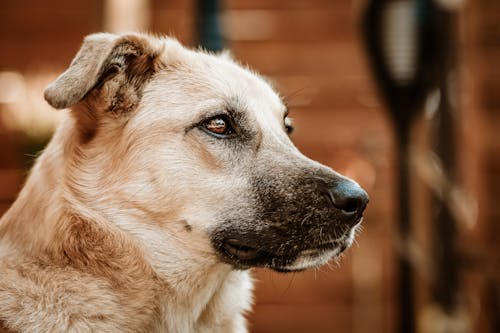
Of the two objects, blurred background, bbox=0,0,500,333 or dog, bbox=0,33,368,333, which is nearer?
dog, bbox=0,33,368,333

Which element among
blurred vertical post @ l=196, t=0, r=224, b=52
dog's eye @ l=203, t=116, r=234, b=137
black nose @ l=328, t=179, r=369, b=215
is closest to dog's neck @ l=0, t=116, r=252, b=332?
dog's eye @ l=203, t=116, r=234, b=137

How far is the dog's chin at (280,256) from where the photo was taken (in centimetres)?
222

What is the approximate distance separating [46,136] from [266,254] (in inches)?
93.2

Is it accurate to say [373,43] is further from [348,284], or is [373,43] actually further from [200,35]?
[348,284]

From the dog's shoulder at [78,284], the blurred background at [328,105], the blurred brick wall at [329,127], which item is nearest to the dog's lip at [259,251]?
the dog's shoulder at [78,284]

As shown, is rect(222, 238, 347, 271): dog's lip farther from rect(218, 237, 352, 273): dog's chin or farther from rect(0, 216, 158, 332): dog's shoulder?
rect(0, 216, 158, 332): dog's shoulder

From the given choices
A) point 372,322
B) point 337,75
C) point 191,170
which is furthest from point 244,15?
point 191,170

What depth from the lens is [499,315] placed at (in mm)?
4352

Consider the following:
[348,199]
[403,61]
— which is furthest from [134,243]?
[403,61]

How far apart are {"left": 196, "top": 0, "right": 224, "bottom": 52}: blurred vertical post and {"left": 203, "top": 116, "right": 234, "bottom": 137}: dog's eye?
1.27 metres

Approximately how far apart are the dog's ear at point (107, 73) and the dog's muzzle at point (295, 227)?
537 millimetres

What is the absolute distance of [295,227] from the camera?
2.19m

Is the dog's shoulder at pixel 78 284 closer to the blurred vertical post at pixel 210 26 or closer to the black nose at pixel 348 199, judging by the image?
the black nose at pixel 348 199

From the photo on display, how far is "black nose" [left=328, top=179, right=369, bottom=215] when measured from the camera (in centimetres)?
217
